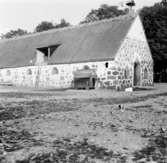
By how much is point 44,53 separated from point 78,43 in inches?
186

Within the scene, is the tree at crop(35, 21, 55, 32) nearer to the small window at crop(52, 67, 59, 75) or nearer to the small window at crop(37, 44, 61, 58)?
the small window at crop(37, 44, 61, 58)

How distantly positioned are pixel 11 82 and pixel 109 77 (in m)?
12.9

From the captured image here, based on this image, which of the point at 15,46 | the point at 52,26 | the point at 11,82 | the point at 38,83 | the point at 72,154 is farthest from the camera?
the point at 52,26

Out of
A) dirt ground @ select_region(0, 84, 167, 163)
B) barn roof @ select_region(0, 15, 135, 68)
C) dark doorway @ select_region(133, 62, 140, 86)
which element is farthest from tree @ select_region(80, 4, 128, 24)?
dirt ground @ select_region(0, 84, 167, 163)

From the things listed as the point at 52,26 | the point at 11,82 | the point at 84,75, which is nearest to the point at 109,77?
the point at 84,75

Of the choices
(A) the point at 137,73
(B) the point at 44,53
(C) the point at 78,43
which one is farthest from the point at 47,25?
(A) the point at 137,73

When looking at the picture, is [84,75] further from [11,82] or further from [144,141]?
[144,141]

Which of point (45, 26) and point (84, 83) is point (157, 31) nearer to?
point (84, 83)

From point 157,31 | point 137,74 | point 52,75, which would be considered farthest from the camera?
point 157,31

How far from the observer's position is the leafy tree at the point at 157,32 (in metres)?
30.8

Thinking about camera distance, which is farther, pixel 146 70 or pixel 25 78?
pixel 25 78

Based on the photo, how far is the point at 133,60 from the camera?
23.6 meters

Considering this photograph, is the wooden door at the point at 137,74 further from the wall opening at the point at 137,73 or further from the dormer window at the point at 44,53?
the dormer window at the point at 44,53

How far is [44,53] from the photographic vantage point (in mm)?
27891
